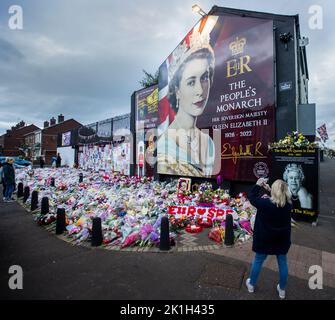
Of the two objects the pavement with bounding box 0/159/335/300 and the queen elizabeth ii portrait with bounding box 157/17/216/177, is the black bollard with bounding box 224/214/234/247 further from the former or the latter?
the queen elizabeth ii portrait with bounding box 157/17/216/177

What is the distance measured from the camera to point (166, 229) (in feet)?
15.4

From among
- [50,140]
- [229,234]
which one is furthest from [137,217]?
[50,140]

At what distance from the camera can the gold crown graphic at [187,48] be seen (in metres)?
10.1

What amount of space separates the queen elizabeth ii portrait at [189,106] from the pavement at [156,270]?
5507mm

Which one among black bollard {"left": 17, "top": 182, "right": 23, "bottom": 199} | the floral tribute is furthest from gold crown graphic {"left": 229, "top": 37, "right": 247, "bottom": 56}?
black bollard {"left": 17, "top": 182, "right": 23, "bottom": 199}

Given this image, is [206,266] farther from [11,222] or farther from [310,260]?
[11,222]

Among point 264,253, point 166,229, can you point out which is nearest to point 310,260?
point 264,253

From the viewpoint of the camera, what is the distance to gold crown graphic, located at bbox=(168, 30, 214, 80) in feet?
33.2

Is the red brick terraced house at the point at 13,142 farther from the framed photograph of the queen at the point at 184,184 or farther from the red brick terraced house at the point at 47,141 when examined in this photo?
the framed photograph of the queen at the point at 184,184

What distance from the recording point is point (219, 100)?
942 centimetres

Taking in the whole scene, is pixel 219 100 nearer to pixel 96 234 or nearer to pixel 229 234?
pixel 229 234

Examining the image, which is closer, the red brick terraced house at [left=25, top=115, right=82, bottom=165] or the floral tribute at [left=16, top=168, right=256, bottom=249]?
the floral tribute at [left=16, top=168, right=256, bottom=249]

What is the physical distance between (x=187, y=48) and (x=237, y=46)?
10.7ft

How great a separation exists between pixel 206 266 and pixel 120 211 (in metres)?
3.84
